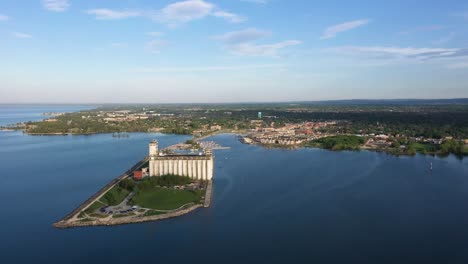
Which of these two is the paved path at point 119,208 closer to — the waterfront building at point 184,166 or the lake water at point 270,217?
the lake water at point 270,217

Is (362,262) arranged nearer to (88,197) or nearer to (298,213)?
(298,213)

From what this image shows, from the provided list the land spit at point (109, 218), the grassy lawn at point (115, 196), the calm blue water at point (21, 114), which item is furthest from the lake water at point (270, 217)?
the calm blue water at point (21, 114)

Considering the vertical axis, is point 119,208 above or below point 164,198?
below

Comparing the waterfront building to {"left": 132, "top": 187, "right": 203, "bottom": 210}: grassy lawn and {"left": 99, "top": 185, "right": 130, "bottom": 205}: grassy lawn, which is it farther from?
{"left": 99, "top": 185, "right": 130, "bottom": 205}: grassy lawn

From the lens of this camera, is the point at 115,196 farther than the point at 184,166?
No

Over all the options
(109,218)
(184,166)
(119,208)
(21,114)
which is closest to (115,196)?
(119,208)

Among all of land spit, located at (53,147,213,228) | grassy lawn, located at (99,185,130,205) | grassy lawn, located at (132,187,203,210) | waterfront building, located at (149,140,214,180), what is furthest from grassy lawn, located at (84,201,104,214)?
waterfront building, located at (149,140,214,180)

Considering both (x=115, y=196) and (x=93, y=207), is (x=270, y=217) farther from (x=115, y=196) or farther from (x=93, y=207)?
(x=93, y=207)

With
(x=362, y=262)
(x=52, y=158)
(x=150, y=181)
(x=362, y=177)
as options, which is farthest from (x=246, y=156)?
(x=362, y=262)
